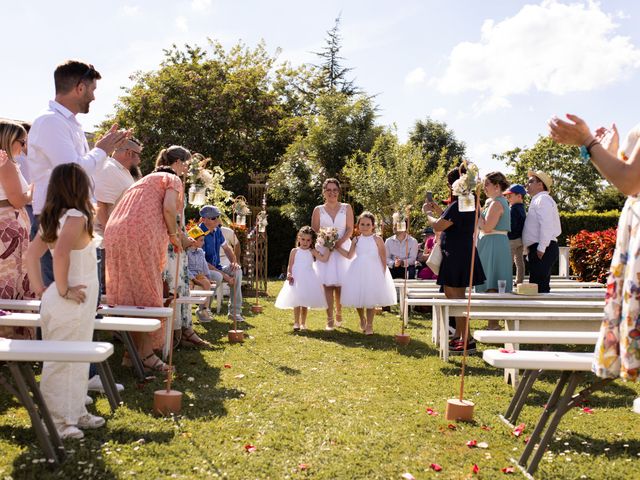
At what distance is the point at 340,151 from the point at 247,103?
686 centimetres

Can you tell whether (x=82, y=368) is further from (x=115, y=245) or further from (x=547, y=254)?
(x=547, y=254)

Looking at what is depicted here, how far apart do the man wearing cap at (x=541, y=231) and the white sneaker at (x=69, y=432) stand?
20.0ft

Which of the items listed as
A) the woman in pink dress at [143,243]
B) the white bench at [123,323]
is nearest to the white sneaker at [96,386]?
the white bench at [123,323]

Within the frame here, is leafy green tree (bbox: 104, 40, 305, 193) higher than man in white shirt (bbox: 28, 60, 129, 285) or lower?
higher

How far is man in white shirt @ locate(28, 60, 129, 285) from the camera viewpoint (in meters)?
4.42

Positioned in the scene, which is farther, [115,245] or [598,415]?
[115,245]

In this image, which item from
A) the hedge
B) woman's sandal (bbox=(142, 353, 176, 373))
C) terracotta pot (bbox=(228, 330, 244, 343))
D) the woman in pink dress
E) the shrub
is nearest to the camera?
the woman in pink dress

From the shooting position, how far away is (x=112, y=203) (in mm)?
6312

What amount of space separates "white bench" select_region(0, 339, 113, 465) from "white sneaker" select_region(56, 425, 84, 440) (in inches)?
9.9

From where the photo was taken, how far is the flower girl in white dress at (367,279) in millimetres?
8711

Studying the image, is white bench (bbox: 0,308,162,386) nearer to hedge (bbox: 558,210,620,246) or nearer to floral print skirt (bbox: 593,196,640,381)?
floral print skirt (bbox: 593,196,640,381)

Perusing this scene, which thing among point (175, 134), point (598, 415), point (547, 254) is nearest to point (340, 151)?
point (175, 134)

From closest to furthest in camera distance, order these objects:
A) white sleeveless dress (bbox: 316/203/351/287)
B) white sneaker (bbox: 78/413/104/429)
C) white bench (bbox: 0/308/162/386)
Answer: white sneaker (bbox: 78/413/104/429) < white bench (bbox: 0/308/162/386) < white sleeveless dress (bbox: 316/203/351/287)

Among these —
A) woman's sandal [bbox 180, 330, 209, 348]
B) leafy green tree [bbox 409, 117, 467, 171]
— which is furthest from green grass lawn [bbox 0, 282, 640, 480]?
leafy green tree [bbox 409, 117, 467, 171]
